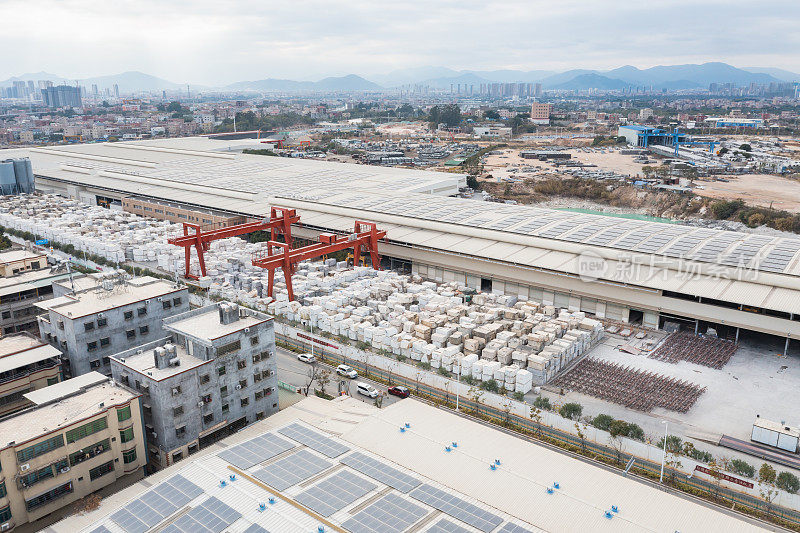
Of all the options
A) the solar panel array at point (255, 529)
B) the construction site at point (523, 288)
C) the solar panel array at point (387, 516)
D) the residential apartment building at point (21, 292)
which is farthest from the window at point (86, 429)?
the residential apartment building at point (21, 292)

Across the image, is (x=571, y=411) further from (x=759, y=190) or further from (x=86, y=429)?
(x=759, y=190)

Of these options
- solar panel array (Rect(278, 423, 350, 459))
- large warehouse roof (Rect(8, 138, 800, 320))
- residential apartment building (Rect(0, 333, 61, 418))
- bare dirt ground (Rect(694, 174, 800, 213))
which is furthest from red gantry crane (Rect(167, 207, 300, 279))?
bare dirt ground (Rect(694, 174, 800, 213))

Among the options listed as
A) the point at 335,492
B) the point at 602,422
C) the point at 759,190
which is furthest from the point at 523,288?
the point at 759,190

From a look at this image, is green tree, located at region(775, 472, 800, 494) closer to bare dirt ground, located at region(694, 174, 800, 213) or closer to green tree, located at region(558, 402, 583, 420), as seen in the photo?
green tree, located at region(558, 402, 583, 420)

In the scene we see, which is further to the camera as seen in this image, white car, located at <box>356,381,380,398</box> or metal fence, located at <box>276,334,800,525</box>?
white car, located at <box>356,381,380,398</box>

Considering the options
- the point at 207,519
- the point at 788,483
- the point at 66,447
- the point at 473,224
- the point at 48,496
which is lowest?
the point at 788,483
